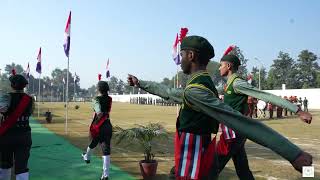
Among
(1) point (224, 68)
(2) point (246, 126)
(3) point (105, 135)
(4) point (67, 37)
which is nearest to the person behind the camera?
(2) point (246, 126)

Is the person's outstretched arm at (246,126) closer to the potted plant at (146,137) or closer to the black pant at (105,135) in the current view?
the potted plant at (146,137)

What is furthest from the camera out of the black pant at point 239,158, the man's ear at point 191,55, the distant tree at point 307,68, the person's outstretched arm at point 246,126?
the distant tree at point 307,68

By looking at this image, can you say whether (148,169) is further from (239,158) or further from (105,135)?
(239,158)

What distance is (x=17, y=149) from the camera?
594 cm

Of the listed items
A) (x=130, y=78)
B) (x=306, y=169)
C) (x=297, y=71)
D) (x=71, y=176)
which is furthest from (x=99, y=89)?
(x=297, y=71)

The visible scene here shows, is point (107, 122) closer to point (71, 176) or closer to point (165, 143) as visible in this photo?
point (71, 176)

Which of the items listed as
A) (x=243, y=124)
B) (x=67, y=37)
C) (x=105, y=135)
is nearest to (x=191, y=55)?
(x=243, y=124)

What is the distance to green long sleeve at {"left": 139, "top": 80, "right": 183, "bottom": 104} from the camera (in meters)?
4.14

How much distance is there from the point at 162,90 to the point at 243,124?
1.55m

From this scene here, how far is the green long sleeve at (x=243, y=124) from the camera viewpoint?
8.38ft

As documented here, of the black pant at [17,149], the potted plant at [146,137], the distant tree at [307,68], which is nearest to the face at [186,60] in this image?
the black pant at [17,149]

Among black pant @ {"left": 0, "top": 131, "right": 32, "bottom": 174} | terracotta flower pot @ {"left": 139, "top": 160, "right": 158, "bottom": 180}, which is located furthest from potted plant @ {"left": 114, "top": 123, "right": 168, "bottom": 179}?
black pant @ {"left": 0, "top": 131, "right": 32, "bottom": 174}

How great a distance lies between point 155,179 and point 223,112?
18.7ft

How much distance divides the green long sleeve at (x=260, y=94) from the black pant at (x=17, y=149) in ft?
10.1
